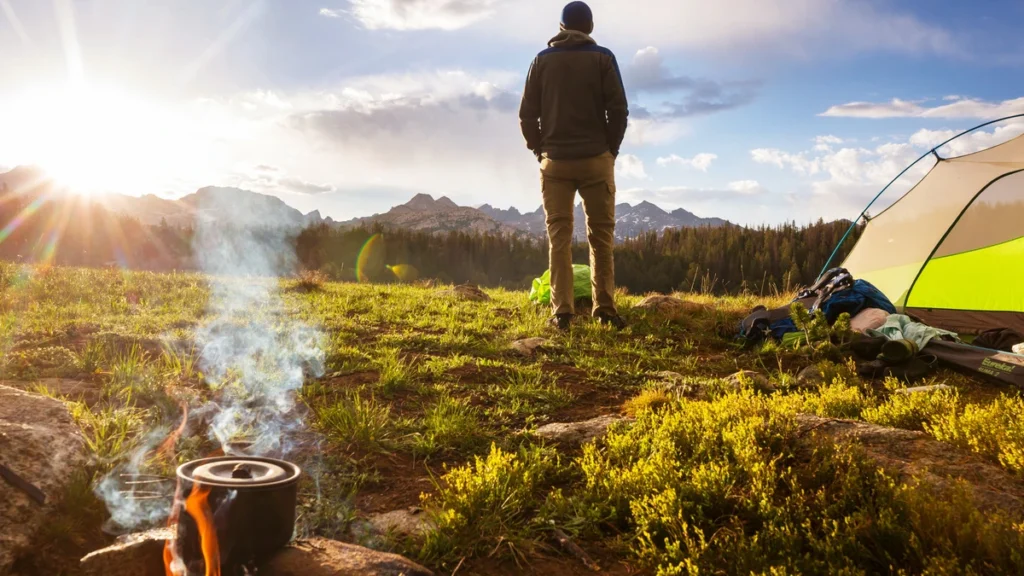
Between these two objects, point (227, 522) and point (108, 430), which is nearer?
point (227, 522)

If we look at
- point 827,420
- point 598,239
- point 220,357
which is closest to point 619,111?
point 598,239

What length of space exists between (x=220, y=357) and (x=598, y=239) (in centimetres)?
455

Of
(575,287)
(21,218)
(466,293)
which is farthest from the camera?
(21,218)

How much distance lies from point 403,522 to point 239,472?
82 cm

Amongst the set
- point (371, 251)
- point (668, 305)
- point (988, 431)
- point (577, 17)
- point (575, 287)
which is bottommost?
point (988, 431)

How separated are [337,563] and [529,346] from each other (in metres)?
4.28

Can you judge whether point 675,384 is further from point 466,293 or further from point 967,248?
point 466,293

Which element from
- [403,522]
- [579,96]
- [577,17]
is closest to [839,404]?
[403,522]

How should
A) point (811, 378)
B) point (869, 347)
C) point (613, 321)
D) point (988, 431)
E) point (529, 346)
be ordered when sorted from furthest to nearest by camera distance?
point (613, 321) < point (529, 346) < point (869, 347) < point (811, 378) < point (988, 431)

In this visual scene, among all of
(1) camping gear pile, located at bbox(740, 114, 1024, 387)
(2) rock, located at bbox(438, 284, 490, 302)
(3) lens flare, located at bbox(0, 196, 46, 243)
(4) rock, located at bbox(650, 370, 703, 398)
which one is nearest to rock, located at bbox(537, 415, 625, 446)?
(4) rock, located at bbox(650, 370, 703, 398)

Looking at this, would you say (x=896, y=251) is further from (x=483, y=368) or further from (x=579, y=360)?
(x=483, y=368)

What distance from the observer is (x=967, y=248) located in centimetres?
779

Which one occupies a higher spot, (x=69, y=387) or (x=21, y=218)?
(x=21, y=218)

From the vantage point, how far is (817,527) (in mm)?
2547
